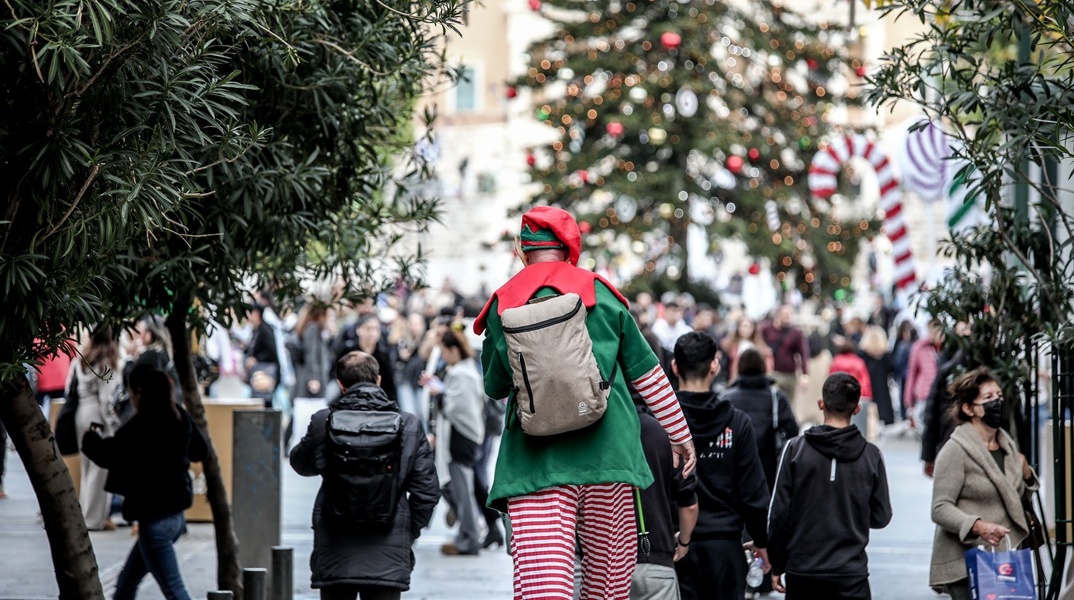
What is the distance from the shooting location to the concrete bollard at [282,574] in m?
9.11

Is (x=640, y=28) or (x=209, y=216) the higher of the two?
(x=640, y=28)

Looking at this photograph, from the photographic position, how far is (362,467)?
720 centimetres

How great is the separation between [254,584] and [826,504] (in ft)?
10.6

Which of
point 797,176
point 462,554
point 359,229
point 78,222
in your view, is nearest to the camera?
point 78,222

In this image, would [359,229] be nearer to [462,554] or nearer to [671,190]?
[462,554]

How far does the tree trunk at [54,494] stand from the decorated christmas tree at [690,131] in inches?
885

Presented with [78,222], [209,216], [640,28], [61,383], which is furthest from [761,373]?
[640,28]

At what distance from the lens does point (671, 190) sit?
29.8 m

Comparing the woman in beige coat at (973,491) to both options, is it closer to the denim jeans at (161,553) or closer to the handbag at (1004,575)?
the handbag at (1004,575)

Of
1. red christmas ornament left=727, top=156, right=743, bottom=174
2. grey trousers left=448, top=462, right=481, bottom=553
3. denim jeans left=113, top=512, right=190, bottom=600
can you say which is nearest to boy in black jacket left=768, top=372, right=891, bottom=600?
denim jeans left=113, top=512, right=190, bottom=600

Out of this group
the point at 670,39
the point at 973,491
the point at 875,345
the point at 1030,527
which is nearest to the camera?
the point at 973,491

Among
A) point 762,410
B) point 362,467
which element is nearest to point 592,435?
point 362,467

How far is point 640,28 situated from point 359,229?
22.0m

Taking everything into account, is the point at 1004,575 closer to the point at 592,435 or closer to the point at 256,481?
the point at 592,435
